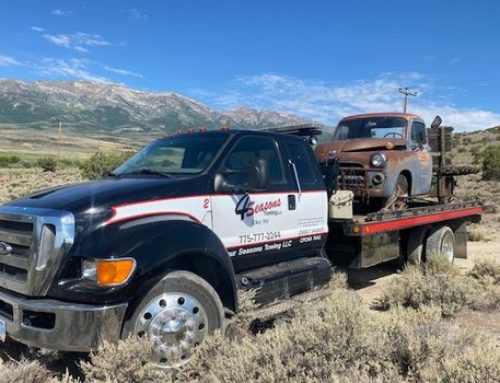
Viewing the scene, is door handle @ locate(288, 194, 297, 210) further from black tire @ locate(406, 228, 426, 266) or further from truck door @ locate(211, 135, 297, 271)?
black tire @ locate(406, 228, 426, 266)

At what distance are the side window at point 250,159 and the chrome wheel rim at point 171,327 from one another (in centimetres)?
140

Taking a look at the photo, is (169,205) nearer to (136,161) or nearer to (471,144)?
(136,161)

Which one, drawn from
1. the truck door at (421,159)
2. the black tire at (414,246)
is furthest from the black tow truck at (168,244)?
the truck door at (421,159)

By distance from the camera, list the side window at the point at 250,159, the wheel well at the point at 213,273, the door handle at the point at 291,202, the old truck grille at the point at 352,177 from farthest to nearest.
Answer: the old truck grille at the point at 352,177, the door handle at the point at 291,202, the side window at the point at 250,159, the wheel well at the point at 213,273

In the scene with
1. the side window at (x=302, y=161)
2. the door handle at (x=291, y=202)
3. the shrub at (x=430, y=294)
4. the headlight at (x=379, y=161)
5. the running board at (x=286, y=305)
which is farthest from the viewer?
the headlight at (x=379, y=161)

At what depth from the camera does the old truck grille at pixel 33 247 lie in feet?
13.4

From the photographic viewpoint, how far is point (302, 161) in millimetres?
6453

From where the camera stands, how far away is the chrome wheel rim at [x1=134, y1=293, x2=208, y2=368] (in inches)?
167

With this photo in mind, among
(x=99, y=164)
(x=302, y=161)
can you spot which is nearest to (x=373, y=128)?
(x=302, y=161)

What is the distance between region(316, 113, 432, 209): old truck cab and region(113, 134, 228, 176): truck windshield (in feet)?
11.0

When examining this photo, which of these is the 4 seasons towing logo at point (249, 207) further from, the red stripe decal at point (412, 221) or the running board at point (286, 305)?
the red stripe decal at point (412, 221)

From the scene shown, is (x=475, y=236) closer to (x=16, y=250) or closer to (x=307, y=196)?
(x=307, y=196)

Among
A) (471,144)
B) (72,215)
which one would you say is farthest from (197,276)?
(471,144)

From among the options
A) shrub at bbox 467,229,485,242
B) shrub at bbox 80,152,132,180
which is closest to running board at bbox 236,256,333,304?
shrub at bbox 467,229,485,242
